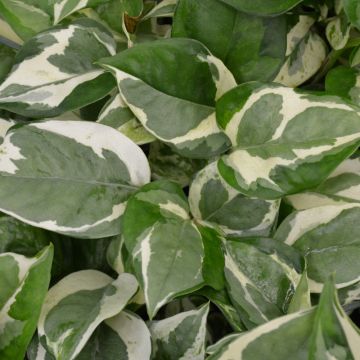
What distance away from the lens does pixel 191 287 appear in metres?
0.57

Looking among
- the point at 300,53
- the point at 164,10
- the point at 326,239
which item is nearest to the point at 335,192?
the point at 326,239

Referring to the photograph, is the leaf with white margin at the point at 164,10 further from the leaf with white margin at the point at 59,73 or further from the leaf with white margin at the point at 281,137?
the leaf with white margin at the point at 281,137

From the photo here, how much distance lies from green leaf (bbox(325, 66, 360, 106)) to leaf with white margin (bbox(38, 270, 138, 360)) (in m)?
0.33

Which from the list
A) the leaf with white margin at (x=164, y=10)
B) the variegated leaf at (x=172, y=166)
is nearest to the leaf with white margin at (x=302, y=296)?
the variegated leaf at (x=172, y=166)

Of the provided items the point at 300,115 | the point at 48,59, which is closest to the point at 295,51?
the point at 300,115

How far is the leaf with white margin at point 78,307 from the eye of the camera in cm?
61

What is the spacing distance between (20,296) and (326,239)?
0.33m

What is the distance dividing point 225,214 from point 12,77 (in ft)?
0.94

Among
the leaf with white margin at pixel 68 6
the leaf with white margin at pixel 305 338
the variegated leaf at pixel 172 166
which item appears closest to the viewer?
the leaf with white margin at pixel 305 338

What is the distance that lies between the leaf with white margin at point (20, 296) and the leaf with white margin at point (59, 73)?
175 millimetres

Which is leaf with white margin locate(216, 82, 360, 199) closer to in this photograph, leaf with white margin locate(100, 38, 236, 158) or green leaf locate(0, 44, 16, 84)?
leaf with white margin locate(100, 38, 236, 158)

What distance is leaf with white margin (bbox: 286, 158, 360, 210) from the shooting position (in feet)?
2.28

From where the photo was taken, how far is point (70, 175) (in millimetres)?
642

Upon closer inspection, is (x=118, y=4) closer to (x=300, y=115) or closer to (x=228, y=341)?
(x=300, y=115)
